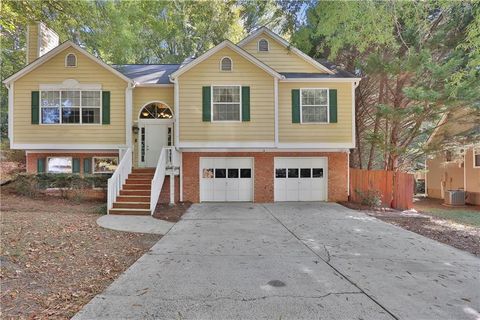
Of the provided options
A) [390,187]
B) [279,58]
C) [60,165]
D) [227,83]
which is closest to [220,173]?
[227,83]

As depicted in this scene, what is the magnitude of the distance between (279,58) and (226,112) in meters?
3.67

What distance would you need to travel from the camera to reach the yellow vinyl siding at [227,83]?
40.9 ft

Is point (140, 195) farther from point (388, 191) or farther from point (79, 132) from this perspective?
point (388, 191)

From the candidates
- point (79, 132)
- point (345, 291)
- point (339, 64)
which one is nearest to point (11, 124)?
point (79, 132)

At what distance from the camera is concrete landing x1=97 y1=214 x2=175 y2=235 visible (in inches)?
321

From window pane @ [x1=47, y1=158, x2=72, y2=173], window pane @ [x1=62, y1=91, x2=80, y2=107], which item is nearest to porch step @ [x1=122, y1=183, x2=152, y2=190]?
window pane @ [x1=47, y1=158, x2=72, y2=173]

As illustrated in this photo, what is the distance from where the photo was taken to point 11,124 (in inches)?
502

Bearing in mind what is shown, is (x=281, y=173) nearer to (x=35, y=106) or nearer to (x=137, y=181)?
(x=137, y=181)

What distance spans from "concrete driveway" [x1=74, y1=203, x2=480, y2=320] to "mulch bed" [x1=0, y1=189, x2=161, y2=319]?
338mm

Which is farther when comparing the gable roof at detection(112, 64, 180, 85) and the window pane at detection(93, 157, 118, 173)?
the gable roof at detection(112, 64, 180, 85)

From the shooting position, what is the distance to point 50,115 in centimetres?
1283

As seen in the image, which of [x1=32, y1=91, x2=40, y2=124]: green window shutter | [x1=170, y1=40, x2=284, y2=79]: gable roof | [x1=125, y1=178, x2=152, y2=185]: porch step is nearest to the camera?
[x1=125, y1=178, x2=152, y2=185]: porch step

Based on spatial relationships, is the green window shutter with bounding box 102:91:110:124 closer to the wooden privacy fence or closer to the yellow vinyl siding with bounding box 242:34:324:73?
the yellow vinyl siding with bounding box 242:34:324:73

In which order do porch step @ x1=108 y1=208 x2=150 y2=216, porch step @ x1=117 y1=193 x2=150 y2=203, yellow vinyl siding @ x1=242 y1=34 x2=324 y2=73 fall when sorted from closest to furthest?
1. porch step @ x1=108 y1=208 x2=150 y2=216
2. porch step @ x1=117 y1=193 x2=150 y2=203
3. yellow vinyl siding @ x1=242 y1=34 x2=324 y2=73
